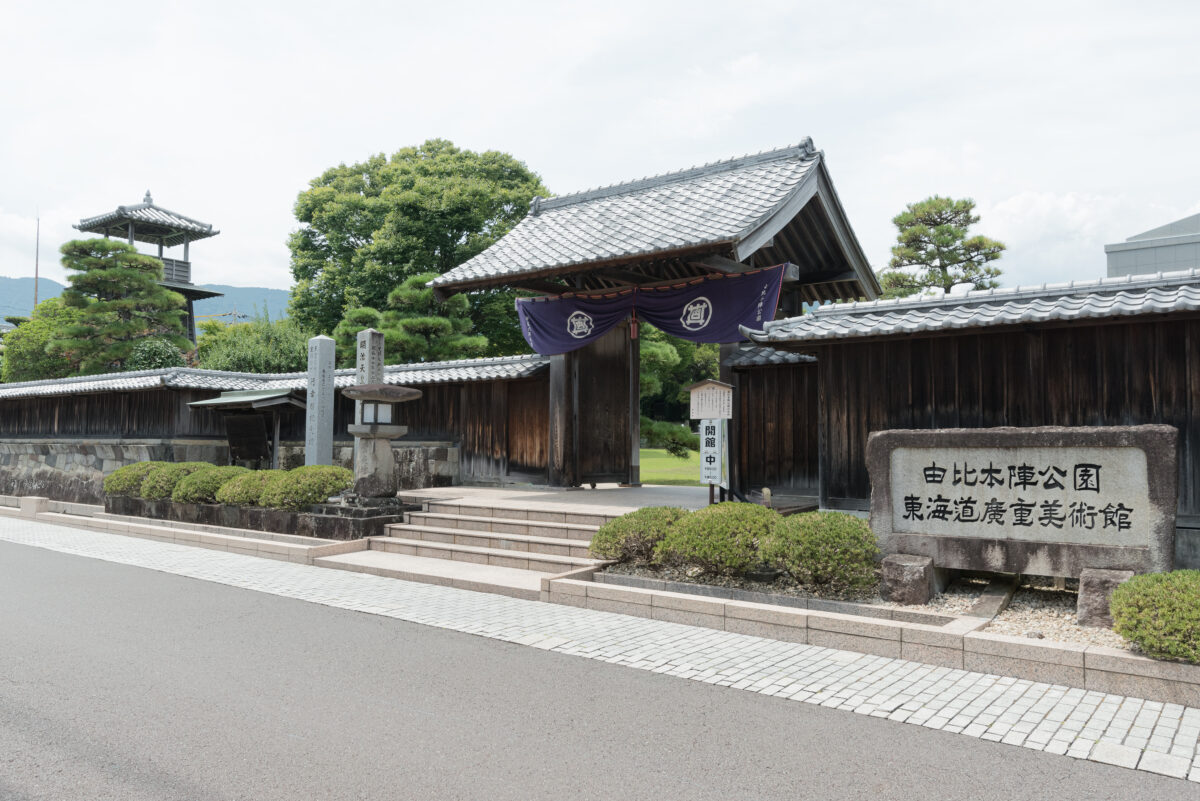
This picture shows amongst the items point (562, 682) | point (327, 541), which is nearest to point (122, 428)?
point (327, 541)

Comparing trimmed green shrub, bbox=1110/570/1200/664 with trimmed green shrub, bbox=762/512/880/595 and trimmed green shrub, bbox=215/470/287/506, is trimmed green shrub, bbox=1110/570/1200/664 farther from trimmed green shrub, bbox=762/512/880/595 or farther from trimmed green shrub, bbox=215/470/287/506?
trimmed green shrub, bbox=215/470/287/506

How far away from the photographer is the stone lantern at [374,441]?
13.4 m

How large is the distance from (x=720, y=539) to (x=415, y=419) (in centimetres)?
1362

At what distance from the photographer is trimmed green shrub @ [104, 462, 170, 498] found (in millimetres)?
16812

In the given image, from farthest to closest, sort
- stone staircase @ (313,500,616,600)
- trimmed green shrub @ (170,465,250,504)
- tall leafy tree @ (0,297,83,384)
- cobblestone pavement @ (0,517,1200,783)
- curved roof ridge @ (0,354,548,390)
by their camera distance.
→ tall leafy tree @ (0,297,83,384) → curved roof ridge @ (0,354,548,390) → trimmed green shrub @ (170,465,250,504) → stone staircase @ (313,500,616,600) → cobblestone pavement @ (0,517,1200,783)

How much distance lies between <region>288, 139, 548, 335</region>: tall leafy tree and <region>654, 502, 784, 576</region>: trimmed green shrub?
21737mm

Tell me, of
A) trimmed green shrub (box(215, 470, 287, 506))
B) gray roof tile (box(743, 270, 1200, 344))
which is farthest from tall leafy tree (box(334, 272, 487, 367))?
gray roof tile (box(743, 270, 1200, 344))

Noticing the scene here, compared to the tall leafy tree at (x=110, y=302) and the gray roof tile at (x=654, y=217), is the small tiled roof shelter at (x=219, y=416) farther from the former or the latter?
the tall leafy tree at (x=110, y=302)

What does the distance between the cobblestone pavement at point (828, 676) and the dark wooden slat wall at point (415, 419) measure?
8.06 meters

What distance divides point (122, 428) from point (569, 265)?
15.2 m

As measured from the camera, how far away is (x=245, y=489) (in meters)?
14.4

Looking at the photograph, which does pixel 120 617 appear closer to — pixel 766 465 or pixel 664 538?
pixel 664 538

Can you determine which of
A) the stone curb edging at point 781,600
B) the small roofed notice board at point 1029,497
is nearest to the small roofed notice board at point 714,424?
the stone curb edging at point 781,600

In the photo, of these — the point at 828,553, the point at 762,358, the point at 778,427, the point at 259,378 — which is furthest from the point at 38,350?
the point at 828,553
